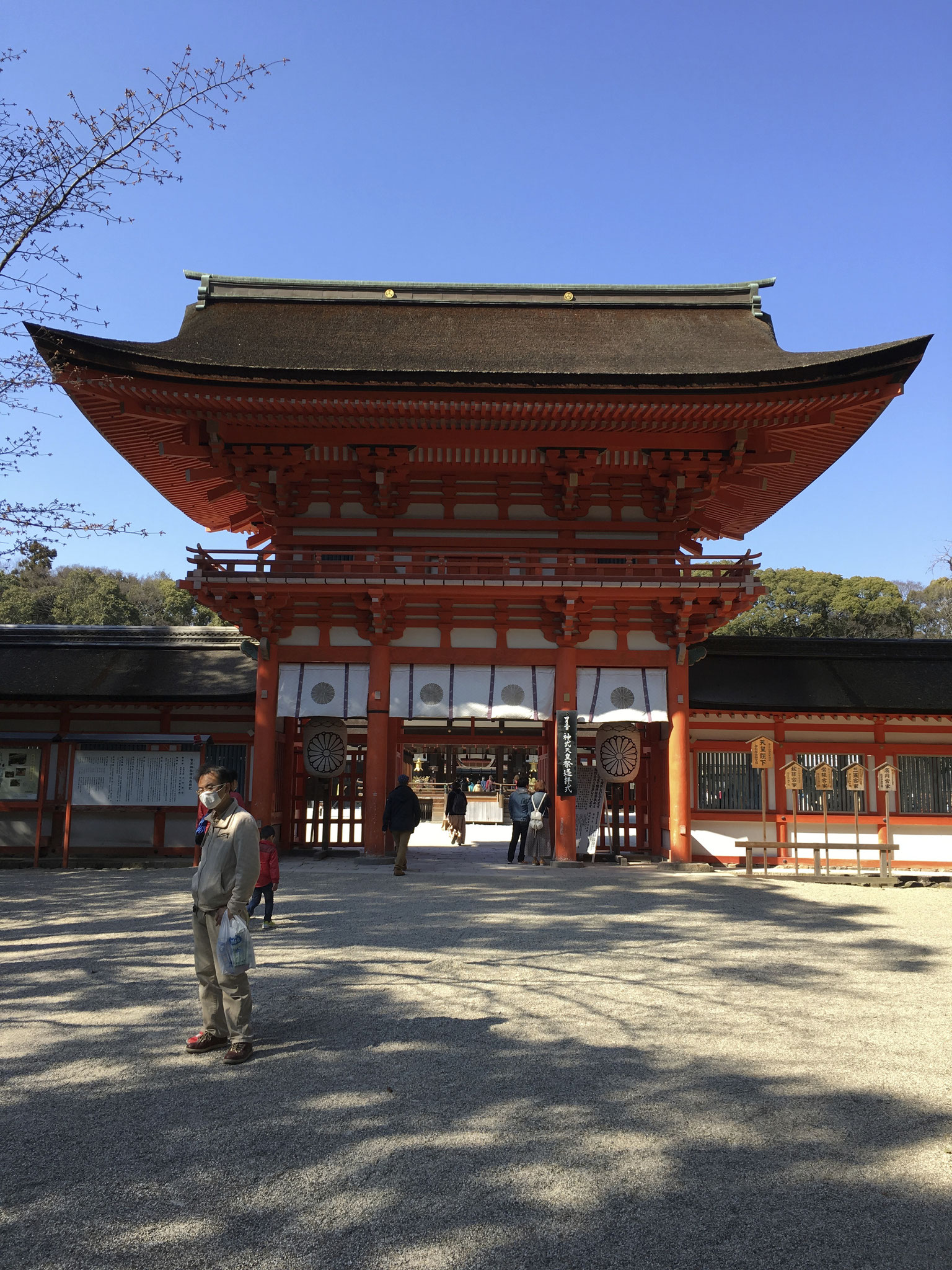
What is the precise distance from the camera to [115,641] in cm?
1834

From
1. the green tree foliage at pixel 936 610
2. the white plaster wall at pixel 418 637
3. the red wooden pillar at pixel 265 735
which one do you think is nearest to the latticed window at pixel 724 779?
the white plaster wall at pixel 418 637

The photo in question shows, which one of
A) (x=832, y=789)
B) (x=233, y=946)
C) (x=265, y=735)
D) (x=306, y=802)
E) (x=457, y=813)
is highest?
(x=265, y=735)

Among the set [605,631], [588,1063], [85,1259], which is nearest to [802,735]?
[605,631]

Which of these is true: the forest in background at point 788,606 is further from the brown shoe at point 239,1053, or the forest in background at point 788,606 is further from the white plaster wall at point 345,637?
the brown shoe at point 239,1053

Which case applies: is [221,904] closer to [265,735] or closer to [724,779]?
[265,735]

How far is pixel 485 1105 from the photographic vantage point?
4578 millimetres

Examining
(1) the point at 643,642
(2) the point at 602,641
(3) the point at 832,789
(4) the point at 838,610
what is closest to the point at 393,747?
(2) the point at 602,641

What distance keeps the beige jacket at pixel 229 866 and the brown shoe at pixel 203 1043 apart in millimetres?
748

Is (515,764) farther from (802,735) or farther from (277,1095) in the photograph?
(277,1095)

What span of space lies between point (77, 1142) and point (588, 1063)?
275cm

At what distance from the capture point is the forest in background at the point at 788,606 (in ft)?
157

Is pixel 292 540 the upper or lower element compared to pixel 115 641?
upper

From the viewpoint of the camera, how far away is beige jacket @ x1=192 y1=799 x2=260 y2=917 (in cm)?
527

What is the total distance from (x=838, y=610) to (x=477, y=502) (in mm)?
38661
